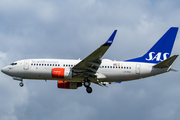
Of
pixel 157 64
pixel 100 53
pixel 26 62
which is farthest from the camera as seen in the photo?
pixel 26 62

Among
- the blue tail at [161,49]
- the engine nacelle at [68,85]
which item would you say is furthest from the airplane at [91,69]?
the engine nacelle at [68,85]

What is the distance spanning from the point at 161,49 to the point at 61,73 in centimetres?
1564

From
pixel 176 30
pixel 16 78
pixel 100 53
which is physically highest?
pixel 176 30

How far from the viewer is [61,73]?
40.9 m

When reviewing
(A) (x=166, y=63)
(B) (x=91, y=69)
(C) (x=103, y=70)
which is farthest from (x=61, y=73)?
(A) (x=166, y=63)

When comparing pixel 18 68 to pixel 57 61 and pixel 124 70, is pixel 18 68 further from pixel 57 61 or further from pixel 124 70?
pixel 124 70

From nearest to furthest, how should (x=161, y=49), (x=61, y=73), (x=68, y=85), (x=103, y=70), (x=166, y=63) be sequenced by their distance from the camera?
(x=166, y=63), (x=61, y=73), (x=103, y=70), (x=161, y=49), (x=68, y=85)

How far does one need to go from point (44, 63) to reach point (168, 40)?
1906 cm

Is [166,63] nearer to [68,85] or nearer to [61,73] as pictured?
[61,73]

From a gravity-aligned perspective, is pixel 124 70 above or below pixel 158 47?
below

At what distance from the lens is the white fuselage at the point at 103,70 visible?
4150cm

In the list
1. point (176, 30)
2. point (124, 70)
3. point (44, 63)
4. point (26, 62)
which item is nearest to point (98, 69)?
point (124, 70)

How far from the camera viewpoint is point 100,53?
38.0 metres

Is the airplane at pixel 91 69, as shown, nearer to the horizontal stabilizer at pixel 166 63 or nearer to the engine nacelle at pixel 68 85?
the horizontal stabilizer at pixel 166 63
